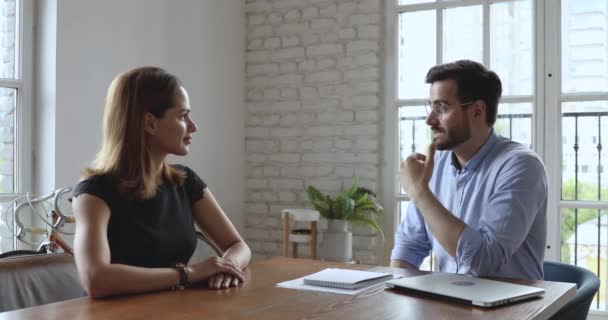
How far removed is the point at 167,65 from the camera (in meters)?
4.04

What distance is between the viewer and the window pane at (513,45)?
387 centimetres

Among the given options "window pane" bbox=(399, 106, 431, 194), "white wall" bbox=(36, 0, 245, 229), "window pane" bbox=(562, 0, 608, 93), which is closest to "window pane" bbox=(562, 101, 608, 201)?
"window pane" bbox=(562, 0, 608, 93)

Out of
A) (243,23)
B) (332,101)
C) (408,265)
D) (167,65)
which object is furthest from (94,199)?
(243,23)

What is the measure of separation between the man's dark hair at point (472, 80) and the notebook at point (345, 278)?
→ 2.54 ft

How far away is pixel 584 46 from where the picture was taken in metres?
3.71

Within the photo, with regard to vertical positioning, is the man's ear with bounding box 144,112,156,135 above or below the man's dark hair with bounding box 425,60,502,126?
below

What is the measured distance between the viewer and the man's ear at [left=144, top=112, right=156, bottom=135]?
198cm

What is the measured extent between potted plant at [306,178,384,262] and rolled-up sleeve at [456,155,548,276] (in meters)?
1.79

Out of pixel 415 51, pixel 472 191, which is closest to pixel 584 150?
pixel 415 51

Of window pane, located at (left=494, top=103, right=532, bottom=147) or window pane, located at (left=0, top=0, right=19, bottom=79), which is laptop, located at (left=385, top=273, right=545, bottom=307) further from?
window pane, located at (left=0, top=0, right=19, bottom=79)

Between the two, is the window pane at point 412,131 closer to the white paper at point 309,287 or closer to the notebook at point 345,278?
the notebook at point 345,278

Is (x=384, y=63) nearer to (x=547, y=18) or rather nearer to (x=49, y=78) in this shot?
(x=547, y=18)

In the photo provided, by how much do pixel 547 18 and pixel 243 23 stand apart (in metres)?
2.03

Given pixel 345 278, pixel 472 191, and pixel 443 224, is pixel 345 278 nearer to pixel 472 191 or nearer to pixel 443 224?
pixel 443 224
